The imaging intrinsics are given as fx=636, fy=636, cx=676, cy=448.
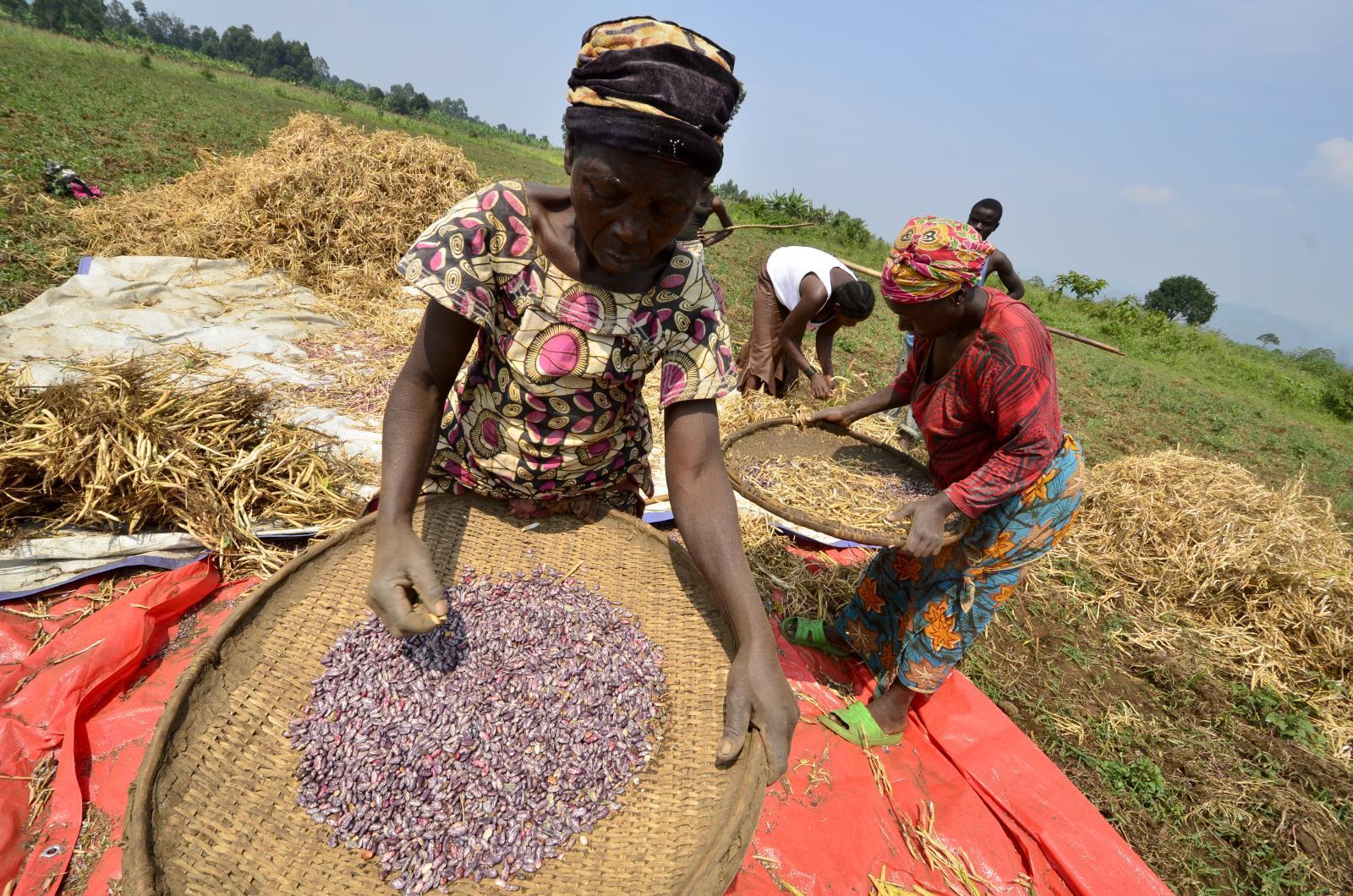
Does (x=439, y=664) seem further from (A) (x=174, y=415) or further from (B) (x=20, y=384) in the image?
(B) (x=20, y=384)

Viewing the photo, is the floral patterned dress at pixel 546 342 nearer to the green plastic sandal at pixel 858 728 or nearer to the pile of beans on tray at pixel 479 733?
the pile of beans on tray at pixel 479 733

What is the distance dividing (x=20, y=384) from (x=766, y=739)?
3258 millimetres

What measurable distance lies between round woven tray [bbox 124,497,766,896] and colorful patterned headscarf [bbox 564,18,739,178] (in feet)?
3.42

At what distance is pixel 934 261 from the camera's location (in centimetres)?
194

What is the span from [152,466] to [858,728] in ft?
9.66

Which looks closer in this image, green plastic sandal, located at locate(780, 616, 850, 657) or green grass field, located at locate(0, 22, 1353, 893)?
green grass field, located at locate(0, 22, 1353, 893)

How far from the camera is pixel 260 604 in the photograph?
4.77ft

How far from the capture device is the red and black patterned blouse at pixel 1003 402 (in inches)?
75.3

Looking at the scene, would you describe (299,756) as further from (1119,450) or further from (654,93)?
(1119,450)

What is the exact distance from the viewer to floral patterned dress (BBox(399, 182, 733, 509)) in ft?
4.37

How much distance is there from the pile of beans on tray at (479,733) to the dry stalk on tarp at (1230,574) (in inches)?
126

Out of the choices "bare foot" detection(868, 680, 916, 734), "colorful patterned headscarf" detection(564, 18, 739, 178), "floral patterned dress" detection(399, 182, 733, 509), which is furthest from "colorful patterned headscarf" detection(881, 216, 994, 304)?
"bare foot" detection(868, 680, 916, 734)

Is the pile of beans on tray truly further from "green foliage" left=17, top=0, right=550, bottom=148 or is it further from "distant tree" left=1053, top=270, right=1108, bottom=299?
"green foliage" left=17, top=0, right=550, bottom=148

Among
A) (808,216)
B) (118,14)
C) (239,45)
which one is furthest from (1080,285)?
(118,14)
